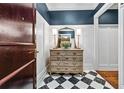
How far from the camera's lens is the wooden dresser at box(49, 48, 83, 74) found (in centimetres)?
475

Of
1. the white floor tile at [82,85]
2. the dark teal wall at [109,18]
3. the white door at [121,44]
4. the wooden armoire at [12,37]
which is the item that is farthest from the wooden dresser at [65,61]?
the wooden armoire at [12,37]

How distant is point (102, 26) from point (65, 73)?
225 cm

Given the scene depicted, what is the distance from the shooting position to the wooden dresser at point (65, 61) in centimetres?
475

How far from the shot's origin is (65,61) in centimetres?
477

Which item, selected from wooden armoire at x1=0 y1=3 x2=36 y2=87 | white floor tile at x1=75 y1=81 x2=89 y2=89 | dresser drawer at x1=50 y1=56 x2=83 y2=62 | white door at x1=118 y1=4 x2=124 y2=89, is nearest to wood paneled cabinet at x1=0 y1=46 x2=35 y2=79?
wooden armoire at x1=0 y1=3 x2=36 y2=87

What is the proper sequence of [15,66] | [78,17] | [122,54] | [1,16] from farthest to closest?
[78,17] < [122,54] < [15,66] < [1,16]

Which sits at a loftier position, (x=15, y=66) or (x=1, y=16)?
(x=1, y=16)

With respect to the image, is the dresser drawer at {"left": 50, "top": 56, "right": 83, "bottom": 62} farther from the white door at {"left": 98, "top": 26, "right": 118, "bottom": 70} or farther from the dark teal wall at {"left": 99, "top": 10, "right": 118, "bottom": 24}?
the dark teal wall at {"left": 99, "top": 10, "right": 118, "bottom": 24}

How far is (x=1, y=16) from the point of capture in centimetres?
97

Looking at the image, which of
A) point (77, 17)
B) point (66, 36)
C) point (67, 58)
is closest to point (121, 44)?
point (67, 58)

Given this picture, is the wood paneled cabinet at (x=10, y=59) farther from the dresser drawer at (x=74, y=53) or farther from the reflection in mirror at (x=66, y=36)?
the reflection in mirror at (x=66, y=36)

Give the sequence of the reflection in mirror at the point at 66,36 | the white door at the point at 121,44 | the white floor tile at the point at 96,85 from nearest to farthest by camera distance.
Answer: the white door at the point at 121,44 < the white floor tile at the point at 96,85 < the reflection in mirror at the point at 66,36

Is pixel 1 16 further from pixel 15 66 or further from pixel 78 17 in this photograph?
pixel 78 17
